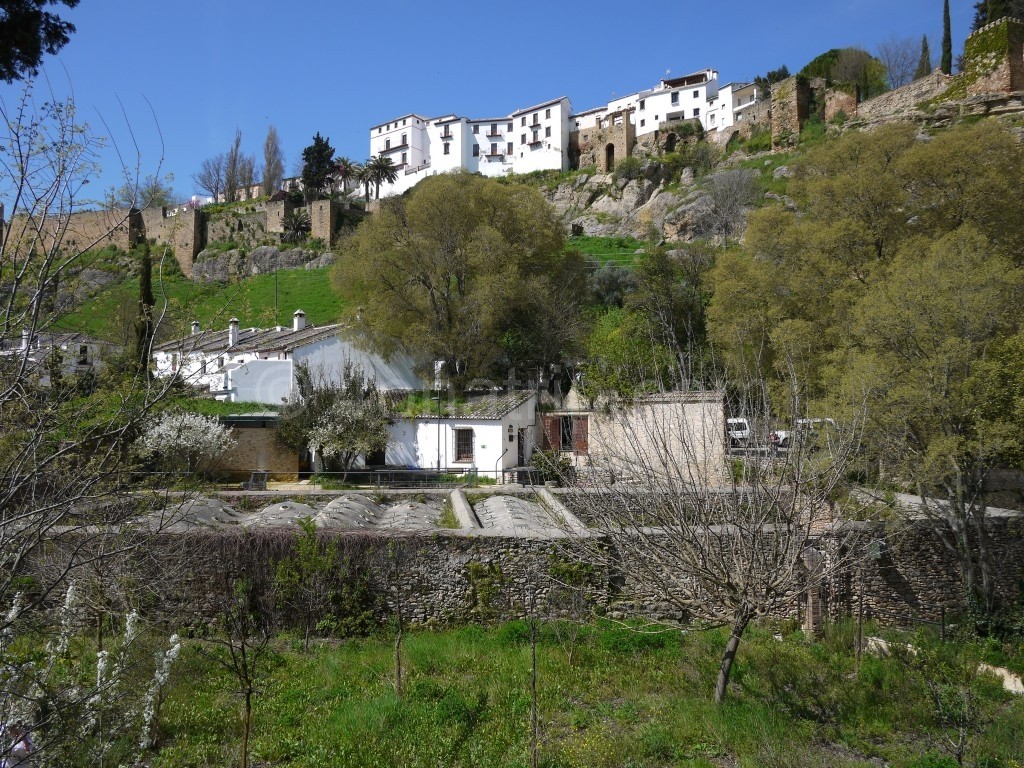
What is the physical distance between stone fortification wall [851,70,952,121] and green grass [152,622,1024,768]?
1835 inches

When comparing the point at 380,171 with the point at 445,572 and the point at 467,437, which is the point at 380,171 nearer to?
the point at 467,437

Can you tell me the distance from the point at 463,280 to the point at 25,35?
23.6 meters

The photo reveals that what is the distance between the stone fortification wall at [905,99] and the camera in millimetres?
44719

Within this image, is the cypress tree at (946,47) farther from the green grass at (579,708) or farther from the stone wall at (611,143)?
the green grass at (579,708)

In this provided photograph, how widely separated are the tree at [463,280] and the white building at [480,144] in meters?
44.0

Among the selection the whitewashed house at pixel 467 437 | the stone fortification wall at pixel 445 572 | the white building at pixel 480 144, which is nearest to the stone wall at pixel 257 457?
the whitewashed house at pixel 467 437

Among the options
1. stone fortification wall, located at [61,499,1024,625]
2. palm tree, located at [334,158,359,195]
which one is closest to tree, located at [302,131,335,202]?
palm tree, located at [334,158,359,195]

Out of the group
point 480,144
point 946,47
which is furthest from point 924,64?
point 480,144

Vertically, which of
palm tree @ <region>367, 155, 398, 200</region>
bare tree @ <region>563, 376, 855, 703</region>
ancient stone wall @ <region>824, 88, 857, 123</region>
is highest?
palm tree @ <region>367, 155, 398, 200</region>

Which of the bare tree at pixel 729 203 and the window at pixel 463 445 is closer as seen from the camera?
the window at pixel 463 445

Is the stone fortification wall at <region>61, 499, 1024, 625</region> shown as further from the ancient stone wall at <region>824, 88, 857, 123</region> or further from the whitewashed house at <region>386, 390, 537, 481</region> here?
the ancient stone wall at <region>824, 88, 857, 123</region>

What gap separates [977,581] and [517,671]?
892 centimetres

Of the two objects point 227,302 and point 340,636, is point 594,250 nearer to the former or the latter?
point 340,636

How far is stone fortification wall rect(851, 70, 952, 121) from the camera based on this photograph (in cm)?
4472
